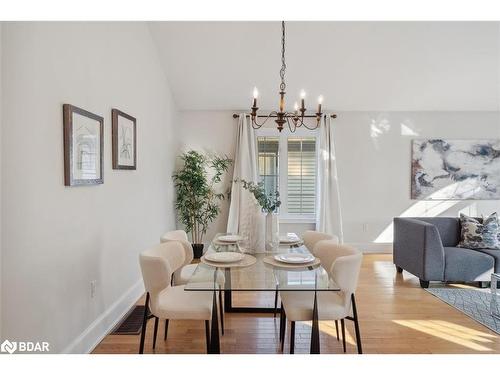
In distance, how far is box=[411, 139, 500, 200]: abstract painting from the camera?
540 centimetres

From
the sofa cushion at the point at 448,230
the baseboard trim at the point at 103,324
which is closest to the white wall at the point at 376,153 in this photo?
the sofa cushion at the point at 448,230

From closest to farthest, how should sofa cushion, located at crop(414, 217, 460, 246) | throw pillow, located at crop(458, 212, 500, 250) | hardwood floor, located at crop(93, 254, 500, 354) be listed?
hardwood floor, located at crop(93, 254, 500, 354) → throw pillow, located at crop(458, 212, 500, 250) → sofa cushion, located at crop(414, 217, 460, 246)

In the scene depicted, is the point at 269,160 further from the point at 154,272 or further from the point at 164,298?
the point at 154,272

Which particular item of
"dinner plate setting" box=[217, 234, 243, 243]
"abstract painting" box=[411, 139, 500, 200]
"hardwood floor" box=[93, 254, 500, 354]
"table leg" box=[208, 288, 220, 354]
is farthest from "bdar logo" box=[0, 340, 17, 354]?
"abstract painting" box=[411, 139, 500, 200]

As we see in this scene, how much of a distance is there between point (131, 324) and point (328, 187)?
3.45m

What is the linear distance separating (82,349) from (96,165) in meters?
1.28

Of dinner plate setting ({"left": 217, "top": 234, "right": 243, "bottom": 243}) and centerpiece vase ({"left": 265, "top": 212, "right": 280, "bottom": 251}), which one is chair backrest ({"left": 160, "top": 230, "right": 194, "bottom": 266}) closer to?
dinner plate setting ({"left": 217, "top": 234, "right": 243, "bottom": 243})

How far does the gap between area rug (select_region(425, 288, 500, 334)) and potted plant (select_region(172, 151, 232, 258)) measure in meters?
3.06

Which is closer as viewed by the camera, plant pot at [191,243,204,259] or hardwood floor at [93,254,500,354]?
hardwood floor at [93,254,500,354]

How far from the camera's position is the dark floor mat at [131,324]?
108 inches

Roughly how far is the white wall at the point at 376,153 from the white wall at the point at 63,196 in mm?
1870

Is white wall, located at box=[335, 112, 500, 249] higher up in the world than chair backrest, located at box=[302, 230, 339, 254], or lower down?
higher up

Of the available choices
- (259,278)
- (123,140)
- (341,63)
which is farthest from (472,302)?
(123,140)

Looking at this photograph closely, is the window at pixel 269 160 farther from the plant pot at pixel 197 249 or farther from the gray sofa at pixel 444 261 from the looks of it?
the gray sofa at pixel 444 261
